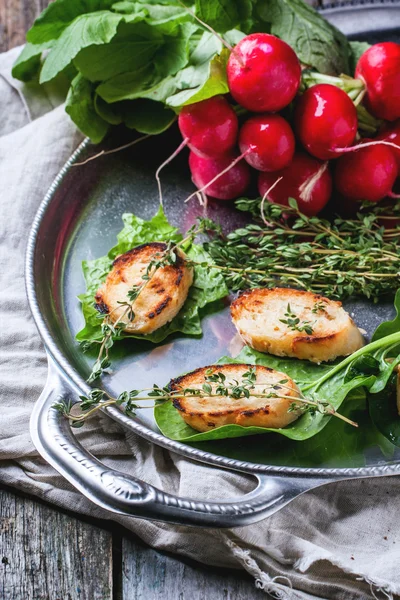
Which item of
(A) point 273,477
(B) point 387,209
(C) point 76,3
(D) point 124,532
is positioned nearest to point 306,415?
(A) point 273,477

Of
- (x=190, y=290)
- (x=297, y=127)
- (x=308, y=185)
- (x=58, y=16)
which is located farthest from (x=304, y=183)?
(x=58, y=16)

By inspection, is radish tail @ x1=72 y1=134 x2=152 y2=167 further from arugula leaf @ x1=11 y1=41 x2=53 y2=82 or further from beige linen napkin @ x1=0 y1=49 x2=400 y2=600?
beige linen napkin @ x1=0 y1=49 x2=400 y2=600

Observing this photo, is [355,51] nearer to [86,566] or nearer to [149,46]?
[149,46]

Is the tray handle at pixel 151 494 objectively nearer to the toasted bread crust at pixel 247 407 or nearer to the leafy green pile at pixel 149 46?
the toasted bread crust at pixel 247 407

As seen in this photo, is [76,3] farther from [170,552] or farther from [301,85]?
[170,552]

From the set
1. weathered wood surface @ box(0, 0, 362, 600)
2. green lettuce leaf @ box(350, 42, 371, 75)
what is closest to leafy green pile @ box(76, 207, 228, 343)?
weathered wood surface @ box(0, 0, 362, 600)

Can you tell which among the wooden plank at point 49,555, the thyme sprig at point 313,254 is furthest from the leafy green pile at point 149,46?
the wooden plank at point 49,555
